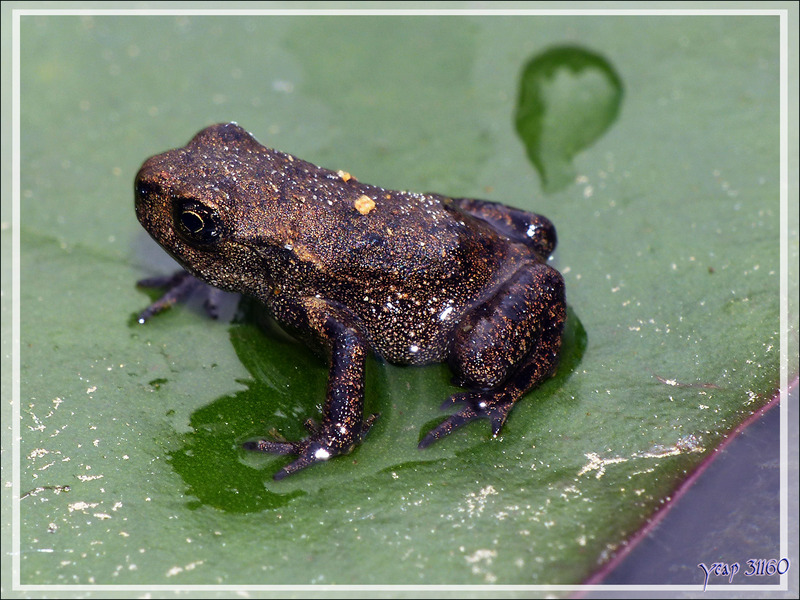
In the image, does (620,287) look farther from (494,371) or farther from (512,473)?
(512,473)

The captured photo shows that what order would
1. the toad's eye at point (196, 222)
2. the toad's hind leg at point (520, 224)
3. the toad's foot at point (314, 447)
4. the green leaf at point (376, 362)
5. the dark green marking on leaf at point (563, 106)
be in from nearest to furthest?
1. the green leaf at point (376, 362)
2. the toad's foot at point (314, 447)
3. the toad's eye at point (196, 222)
4. the toad's hind leg at point (520, 224)
5. the dark green marking on leaf at point (563, 106)

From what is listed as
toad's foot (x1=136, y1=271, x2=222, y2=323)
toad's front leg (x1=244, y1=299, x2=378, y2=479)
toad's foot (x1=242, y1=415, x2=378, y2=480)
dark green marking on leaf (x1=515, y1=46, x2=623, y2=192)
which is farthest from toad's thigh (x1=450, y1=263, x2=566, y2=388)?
toad's foot (x1=136, y1=271, x2=222, y2=323)

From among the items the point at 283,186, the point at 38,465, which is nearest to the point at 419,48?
the point at 283,186

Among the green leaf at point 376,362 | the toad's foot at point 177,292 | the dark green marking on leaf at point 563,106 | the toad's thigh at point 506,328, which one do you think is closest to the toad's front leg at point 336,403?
the green leaf at point 376,362

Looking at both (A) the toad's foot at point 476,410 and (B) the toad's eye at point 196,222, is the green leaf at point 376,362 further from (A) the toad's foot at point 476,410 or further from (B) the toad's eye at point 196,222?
(B) the toad's eye at point 196,222

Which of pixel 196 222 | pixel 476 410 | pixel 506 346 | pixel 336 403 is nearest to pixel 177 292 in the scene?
pixel 196 222

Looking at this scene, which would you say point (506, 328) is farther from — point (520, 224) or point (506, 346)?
point (520, 224)
